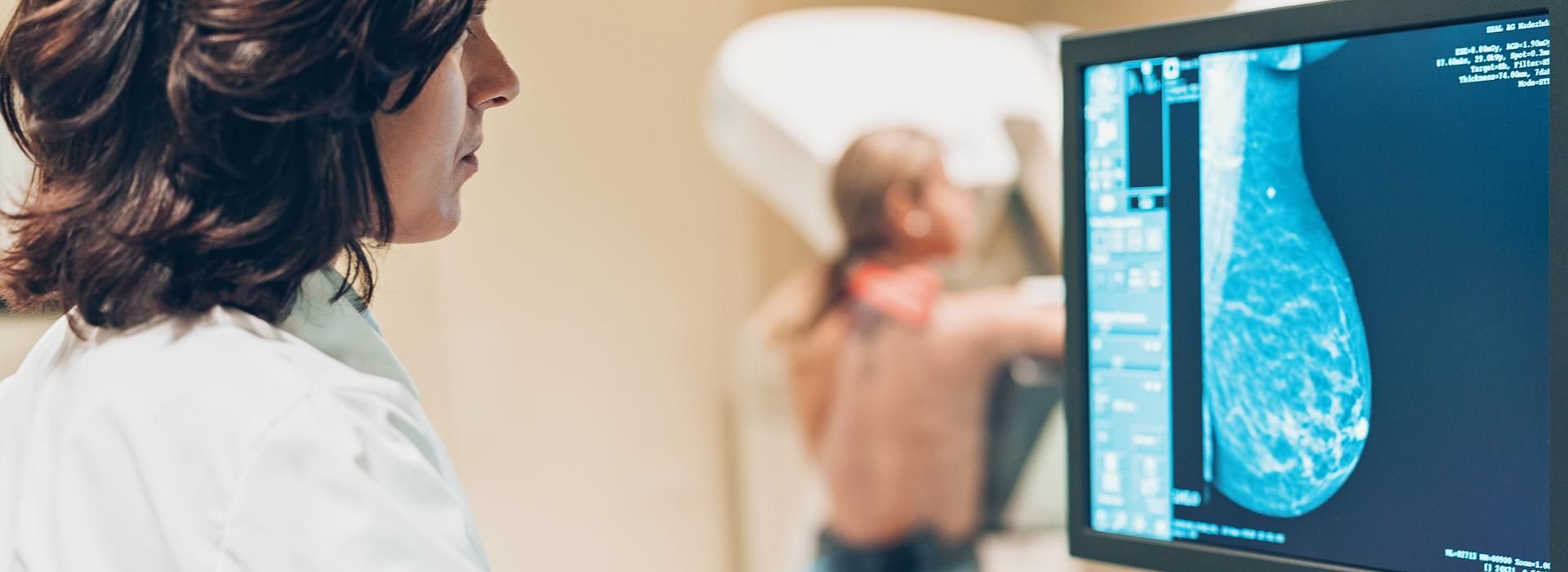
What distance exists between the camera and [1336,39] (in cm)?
72

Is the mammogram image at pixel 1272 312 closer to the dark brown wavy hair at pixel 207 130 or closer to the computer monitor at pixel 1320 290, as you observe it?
the computer monitor at pixel 1320 290

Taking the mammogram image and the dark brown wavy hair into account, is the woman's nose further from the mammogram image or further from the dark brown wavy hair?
the mammogram image

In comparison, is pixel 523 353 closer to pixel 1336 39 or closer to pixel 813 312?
pixel 813 312

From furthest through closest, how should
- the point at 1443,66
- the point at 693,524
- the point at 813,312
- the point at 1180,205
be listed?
the point at 693,524 < the point at 813,312 < the point at 1180,205 < the point at 1443,66

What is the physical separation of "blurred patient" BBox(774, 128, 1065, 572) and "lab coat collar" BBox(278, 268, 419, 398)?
161 centimetres

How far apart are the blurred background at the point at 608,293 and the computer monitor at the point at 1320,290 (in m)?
1.67

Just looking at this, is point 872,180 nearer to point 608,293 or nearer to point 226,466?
point 608,293

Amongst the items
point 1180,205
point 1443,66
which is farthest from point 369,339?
point 1443,66

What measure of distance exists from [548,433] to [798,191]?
0.65m

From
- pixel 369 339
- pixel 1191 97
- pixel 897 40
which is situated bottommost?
pixel 369 339

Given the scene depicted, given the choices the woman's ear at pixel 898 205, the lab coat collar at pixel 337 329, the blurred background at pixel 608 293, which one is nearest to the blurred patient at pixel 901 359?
the woman's ear at pixel 898 205

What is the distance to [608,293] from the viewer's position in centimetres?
263

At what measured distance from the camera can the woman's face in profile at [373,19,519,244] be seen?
2.31ft

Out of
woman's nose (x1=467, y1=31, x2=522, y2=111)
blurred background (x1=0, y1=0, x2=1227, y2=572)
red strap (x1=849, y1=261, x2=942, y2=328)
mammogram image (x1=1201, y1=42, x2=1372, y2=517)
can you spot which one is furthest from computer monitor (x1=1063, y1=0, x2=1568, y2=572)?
blurred background (x1=0, y1=0, x2=1227, y2=572)
